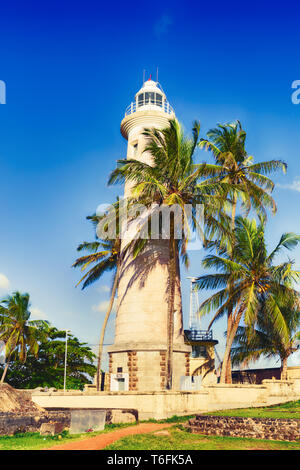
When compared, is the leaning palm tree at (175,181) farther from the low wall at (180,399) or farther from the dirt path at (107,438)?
the dirt path at (107,438)

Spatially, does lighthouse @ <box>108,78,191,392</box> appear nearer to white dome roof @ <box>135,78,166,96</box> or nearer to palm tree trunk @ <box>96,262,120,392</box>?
palm tree trunk @ <box>96,262,120,392</box>

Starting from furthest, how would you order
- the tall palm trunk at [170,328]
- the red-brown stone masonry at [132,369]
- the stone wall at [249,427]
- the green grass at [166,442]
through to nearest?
the red-brown stone masonry at [132,369], the tall palm trunk at [170,328], the stone wall at [249,427], the green grass at [166,442]

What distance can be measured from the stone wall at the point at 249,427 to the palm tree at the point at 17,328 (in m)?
25.1

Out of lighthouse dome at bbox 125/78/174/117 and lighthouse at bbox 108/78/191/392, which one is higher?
lighthouse dome at bbox 125/78/174/117

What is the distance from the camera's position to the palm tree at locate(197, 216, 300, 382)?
1112 inches

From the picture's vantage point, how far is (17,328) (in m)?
40.0

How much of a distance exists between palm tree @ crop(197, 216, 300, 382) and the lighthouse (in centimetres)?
253

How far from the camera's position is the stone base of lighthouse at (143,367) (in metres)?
26.5

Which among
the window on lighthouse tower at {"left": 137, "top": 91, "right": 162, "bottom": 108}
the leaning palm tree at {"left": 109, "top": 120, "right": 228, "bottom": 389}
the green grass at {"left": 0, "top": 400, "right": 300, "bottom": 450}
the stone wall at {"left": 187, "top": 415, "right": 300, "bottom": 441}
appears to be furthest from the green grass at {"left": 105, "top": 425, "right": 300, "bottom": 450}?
the window on lighthouse tower at {"left": 137, "top": 91, "right": 162, "bottom": 108}

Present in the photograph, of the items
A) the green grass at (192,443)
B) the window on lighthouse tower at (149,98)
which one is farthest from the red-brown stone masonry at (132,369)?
the window on lighthouse tower at (149,98)

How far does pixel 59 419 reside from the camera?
21781mm
